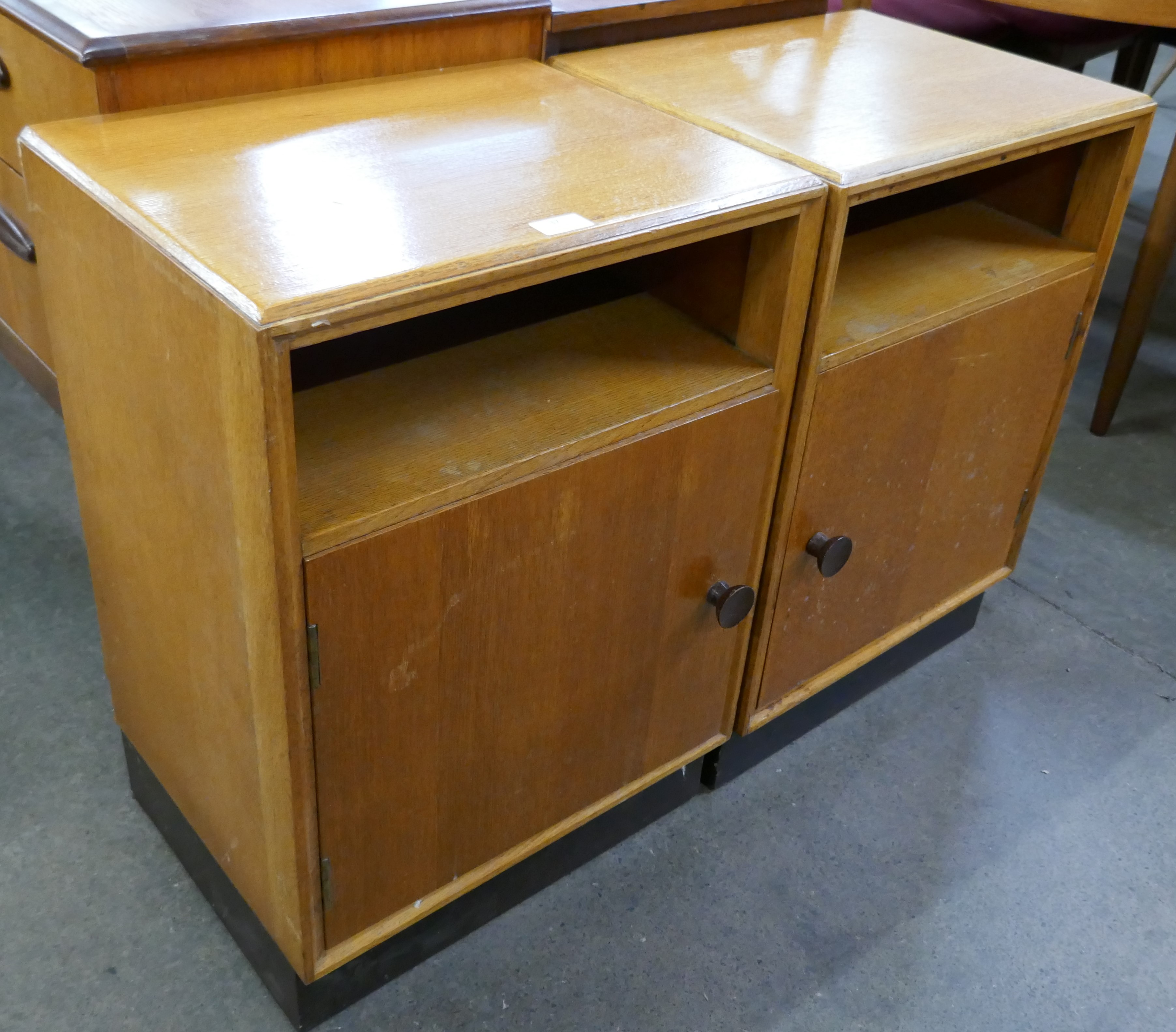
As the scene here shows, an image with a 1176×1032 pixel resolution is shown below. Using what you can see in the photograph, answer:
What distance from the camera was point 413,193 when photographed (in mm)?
766

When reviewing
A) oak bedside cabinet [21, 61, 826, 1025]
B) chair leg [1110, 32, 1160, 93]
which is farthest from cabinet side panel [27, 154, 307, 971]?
chair leg [1110, 32, 1160, 93]

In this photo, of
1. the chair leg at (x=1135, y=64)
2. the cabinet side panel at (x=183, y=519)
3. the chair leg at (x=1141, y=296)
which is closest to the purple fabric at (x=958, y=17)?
the chair leg at (x=1135, y=64)

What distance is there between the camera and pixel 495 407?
853 mm

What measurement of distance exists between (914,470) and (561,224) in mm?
536

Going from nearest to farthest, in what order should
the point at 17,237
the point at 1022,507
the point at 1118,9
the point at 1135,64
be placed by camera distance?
the point at 17,237 → the point at 1022,507 → the point at 1118,9 → the point at 1135,64

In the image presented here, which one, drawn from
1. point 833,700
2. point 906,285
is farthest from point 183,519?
point 833,700

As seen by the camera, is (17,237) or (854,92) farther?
(17,237)

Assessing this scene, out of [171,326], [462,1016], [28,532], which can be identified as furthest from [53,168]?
[28,532]

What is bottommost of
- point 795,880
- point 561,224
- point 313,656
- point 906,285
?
point 795,880

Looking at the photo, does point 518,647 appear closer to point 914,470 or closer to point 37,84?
point 914,470

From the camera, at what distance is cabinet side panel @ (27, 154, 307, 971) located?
0.69 metres

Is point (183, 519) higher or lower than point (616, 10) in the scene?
lower

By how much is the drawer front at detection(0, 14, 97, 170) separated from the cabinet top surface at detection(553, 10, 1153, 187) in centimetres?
40

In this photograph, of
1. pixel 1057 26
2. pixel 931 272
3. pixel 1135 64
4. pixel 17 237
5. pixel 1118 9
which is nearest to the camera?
pixel 931 272
